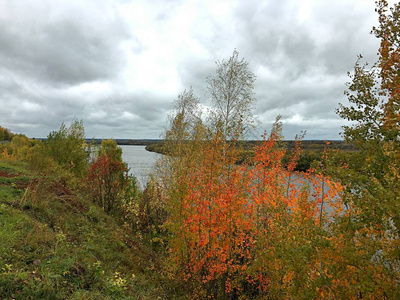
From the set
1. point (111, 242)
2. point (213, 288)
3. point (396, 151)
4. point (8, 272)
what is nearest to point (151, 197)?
point (111, 242)

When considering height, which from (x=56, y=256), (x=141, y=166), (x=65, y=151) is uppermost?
(x=65, y=151)

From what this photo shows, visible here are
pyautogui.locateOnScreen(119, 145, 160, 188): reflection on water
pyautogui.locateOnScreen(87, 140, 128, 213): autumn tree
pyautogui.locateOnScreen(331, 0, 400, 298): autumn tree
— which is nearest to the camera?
pyautogui.locateOnScreen(331, 0, 400, 298): autumn tree

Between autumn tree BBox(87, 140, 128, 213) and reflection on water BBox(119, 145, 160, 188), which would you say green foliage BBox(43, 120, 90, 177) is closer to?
autumn tree BBox(87, 140, 128, 213)

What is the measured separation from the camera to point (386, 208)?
3586 millimetres

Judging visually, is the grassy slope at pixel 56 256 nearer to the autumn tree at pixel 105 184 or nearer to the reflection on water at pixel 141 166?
the autumn tree at pixel 105 184

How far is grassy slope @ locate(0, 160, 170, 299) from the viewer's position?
168 inches

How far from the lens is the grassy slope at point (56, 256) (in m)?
4.27

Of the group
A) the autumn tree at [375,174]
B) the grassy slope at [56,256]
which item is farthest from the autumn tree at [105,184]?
the autumn tree at [375,174]

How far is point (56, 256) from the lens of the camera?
5270 mm

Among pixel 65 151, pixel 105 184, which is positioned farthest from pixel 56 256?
pixel 65 151

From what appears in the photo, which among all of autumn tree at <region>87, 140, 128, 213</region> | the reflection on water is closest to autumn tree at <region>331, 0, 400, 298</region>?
autumn tree at <region>87, 140, 128, 213</region>

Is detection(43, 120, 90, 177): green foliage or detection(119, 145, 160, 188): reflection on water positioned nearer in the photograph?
detection(43, 120, 90, 177): green foliage

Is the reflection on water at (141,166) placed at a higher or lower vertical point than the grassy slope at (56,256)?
lower

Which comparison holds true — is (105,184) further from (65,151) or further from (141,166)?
(141,166)
